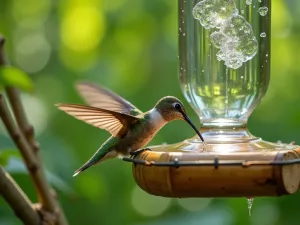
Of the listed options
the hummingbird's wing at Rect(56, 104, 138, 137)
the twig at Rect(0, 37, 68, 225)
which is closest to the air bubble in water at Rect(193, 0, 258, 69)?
the hummingbird's wing at Rect(56, 104, 138, 137)

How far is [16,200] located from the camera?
211cm

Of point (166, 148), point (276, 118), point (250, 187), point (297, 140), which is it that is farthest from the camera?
point (276, 118)

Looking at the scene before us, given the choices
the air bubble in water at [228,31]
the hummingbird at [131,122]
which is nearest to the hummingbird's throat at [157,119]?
the hummingbird at [131,122]

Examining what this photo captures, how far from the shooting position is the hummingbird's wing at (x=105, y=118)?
8.72 ft

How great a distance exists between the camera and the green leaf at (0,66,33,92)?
6.70 ft

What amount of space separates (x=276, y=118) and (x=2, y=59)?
333 centimetres

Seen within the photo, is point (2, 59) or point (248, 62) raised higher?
point (2, 59)

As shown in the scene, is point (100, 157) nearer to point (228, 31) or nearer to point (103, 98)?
point (103, 98)

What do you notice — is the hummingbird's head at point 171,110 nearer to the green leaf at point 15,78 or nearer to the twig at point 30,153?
the twig at point 30,153

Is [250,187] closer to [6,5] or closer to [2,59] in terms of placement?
[2,59]

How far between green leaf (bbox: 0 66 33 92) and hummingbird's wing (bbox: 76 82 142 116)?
0.84 meters

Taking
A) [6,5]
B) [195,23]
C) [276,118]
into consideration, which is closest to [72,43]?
[6,5]

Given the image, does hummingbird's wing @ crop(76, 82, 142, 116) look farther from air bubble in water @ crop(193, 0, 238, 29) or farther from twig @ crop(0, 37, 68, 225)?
twig @ crop(0, 37, 68, 225)

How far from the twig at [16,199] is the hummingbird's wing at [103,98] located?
2.74ft
